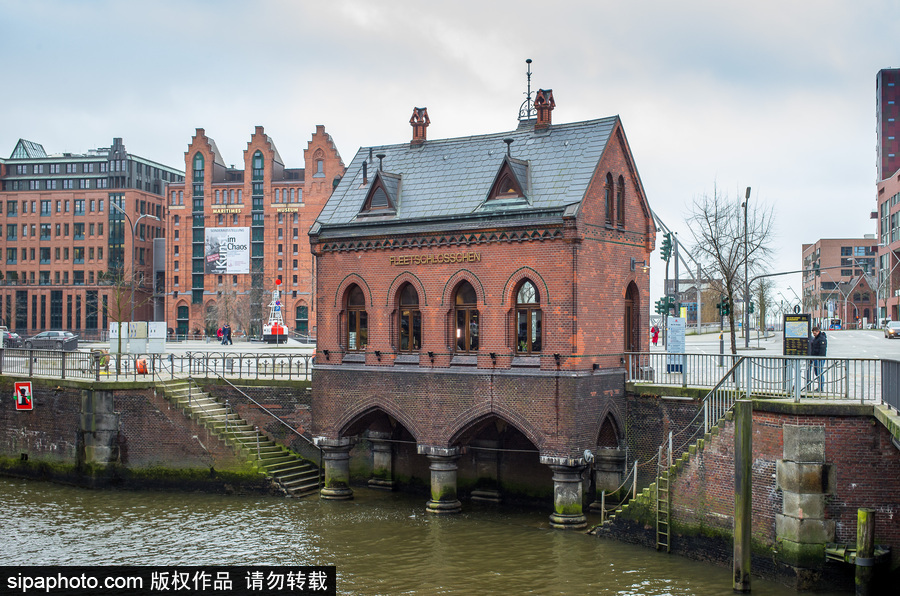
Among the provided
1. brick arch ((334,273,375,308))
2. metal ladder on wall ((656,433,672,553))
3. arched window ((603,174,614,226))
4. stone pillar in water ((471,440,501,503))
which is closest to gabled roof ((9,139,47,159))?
brick arch ((334,273,375,308))

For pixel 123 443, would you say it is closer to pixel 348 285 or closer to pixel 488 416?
pixel 348 285

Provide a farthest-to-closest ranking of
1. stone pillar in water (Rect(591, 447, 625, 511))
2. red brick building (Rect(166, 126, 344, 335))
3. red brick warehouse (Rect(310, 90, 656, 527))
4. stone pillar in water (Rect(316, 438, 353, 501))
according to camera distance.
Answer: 1. red brick building (Rect(166, 126, 344, 335))
2. stone pillar in water (Rect(316, 438, 353, 501))
3. stone pillar in water (Rect(591, 447, 625, 511))
4. red brick warehouse (Rect(310, 90, 656, 527))

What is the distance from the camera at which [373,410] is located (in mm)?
25547

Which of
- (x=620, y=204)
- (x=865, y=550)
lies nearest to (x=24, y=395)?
(x=620, y=204)

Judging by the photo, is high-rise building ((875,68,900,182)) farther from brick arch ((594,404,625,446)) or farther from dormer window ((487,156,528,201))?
dormer window ((487,156,528,201))

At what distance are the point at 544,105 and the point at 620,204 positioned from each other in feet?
12.3

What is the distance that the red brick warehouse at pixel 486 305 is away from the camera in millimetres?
22562

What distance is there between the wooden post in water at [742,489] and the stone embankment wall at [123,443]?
1416cm

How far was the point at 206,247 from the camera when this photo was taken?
102 metres

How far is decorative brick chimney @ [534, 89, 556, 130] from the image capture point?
2594 centimetres

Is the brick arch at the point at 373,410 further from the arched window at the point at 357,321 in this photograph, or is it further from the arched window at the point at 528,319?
the arched window at the point at 528,319

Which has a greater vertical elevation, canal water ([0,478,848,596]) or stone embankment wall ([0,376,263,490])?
stone embankment wall ([0,376,263,490])

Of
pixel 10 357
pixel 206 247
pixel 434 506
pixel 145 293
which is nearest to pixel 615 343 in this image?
pixel 434 506

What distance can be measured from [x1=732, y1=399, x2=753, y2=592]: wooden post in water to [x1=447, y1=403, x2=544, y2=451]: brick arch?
5.82 metres
